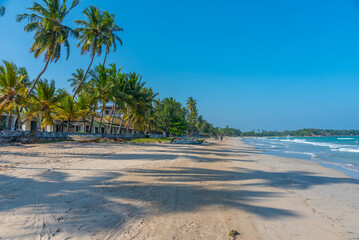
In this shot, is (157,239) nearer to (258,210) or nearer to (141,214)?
(141,214)

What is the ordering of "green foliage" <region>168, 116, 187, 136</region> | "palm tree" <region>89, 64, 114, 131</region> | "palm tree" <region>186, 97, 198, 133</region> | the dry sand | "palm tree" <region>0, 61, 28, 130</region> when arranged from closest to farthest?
the dry sand → "palm tree" <region>0, 61, 28, 130</region> → "palm tree" <region>89, 64, 114, 131</region> → "green foliage" <region>168, 116, 187, 136</region> → "palm tree" <region>186, 97, 198, 133</region>

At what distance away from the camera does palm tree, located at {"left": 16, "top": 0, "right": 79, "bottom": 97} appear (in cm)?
1945

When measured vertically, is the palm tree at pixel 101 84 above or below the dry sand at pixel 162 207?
above

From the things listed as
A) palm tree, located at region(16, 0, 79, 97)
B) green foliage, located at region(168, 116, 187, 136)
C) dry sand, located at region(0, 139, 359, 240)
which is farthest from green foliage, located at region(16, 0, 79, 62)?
green foliage, located at region(168, 116, 187, 136)

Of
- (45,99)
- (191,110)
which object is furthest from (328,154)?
(191,110)

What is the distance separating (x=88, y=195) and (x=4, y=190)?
75.1 inches

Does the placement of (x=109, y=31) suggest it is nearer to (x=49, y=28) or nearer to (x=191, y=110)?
(x=49, y=28)

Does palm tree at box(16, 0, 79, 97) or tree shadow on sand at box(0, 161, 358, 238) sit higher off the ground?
palm tree at box(16, 0, 79, 97)

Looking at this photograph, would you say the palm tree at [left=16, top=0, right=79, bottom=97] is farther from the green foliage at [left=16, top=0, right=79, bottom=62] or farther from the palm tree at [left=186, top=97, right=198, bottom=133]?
the palm tree at [left=186, top=97, right=198, bottom=133]

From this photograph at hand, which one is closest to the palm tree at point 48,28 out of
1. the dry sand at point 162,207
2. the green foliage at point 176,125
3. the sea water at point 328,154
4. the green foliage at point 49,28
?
the green foliage at point 49,28

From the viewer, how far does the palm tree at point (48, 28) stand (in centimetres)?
1945

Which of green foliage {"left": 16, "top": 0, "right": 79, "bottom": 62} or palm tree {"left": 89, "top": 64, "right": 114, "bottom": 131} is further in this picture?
palm tree {"left": 89, "top": 64, "right": 114, "bottom": 131}

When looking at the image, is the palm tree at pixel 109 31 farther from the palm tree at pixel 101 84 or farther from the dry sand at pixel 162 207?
the dry sand at pixel 162 207

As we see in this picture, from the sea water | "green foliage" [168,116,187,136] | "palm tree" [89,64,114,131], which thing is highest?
"palm tree" [89,64,114,131]
